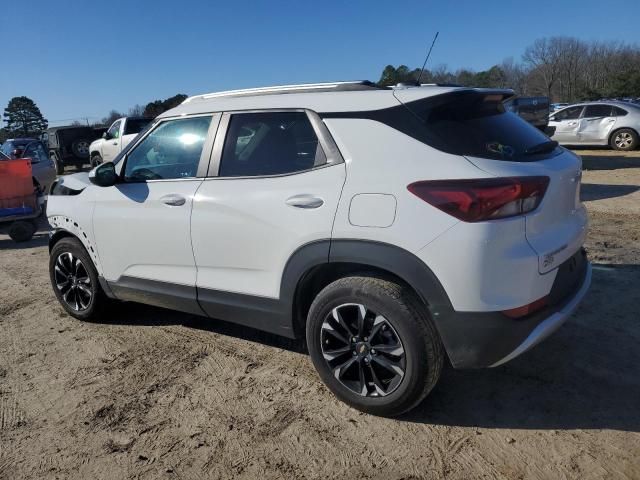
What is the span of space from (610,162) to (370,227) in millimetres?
13519

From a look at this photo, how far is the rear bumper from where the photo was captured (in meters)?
2.57

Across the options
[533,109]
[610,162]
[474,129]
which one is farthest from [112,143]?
[474,129]

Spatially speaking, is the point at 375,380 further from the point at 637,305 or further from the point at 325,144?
the point at 637,305

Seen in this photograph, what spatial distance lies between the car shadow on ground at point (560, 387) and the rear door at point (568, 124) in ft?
48.0

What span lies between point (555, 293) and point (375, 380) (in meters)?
1.07

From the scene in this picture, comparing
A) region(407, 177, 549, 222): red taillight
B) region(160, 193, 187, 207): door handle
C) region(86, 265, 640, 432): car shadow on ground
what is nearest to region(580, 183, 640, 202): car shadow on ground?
region(86, 265, 640, 432): car shadow on ground

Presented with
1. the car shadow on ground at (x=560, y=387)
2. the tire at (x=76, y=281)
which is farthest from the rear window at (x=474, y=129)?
the tire at (x=76, y=281)

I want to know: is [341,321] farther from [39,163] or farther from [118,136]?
[118,136]

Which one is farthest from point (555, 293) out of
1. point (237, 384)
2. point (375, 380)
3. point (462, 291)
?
point (237, 384)

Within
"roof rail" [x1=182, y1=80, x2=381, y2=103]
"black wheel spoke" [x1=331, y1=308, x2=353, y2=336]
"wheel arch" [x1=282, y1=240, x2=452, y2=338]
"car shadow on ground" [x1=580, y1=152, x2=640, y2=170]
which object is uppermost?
"roof rail" [x1=182, y1=80, x2=381, y2=103]

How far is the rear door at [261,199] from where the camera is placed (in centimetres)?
299

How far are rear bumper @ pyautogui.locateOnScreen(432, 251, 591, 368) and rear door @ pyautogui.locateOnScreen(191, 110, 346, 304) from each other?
0.82 meters

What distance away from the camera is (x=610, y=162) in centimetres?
1388

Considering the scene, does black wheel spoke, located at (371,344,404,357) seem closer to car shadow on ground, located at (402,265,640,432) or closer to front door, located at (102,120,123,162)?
car shadow on ground, located at (402,265,640,432)
